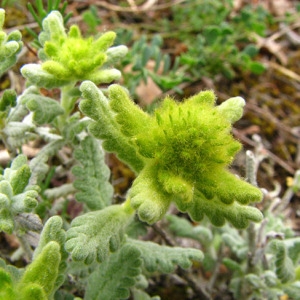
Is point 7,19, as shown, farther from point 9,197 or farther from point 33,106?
point 9,197

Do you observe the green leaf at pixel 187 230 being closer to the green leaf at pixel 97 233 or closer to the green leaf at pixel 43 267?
the green leaf at pixel 97 233

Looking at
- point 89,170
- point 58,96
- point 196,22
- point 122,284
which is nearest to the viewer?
point 122,284

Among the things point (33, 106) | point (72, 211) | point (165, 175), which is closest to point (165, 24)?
point (72, 211)

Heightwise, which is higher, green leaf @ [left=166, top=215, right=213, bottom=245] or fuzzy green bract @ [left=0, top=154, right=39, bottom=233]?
fuzzy green bract @ [left=0, top=154, right=39, bottom=233]

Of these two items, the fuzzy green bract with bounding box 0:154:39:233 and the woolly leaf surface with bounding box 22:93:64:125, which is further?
the woolly leaf surface with bounding box 22:93:64:125

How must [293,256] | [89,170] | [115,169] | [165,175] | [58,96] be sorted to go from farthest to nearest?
1. [115,169]
2. [58,96]
3. [293,256]
4. [89,170]
5. [165,175]

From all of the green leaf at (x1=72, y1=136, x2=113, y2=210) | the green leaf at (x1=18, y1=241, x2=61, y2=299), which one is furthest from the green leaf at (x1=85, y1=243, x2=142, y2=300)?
the green leaf at (x1=18, y1=241, x2=61, y2=299)

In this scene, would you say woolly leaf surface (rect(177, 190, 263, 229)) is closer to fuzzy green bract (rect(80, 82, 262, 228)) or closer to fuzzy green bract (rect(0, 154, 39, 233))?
fuzzy green bract (rect(80, 82, 262, 228))
